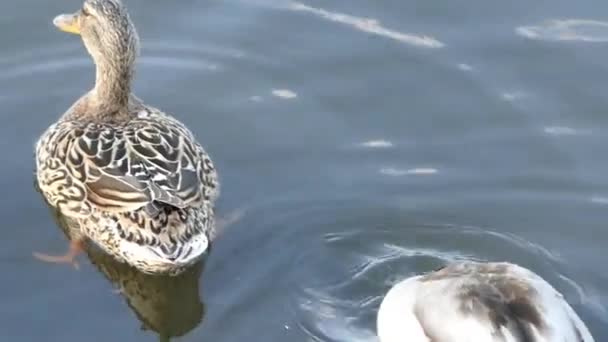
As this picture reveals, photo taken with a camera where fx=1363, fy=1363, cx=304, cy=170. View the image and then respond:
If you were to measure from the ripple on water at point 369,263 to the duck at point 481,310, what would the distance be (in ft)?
1.55

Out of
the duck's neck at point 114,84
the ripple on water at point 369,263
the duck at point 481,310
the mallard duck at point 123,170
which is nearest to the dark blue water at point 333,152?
the ripple on water at point 369,263

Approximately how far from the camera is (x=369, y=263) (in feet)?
23.7

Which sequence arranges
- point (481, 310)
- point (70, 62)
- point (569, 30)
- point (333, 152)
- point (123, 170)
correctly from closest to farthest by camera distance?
point (481, 310) < point (123, 170) < point (333, 152) < point (70, 62) < point (569, 30)

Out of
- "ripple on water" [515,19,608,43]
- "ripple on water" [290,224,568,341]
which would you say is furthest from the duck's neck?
"ripple on water" [515,19,608,43]

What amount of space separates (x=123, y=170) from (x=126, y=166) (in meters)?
0.03

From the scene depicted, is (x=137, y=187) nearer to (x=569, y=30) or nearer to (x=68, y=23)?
(x=68, y=23)

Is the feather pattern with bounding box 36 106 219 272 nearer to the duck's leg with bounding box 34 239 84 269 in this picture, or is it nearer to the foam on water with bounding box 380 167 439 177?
the duck's leg with bounding box 34 239 84 269

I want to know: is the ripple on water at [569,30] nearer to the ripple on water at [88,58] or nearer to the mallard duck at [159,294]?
the ripple on water at [88,58]

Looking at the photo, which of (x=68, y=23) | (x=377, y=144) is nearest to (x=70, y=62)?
(x=68, y=23)

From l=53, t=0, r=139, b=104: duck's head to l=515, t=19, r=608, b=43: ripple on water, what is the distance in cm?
263

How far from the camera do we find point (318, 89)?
8.53 meters

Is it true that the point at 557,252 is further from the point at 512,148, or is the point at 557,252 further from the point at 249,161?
the point at 249,161

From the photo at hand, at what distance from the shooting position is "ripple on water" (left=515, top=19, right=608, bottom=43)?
8.85m

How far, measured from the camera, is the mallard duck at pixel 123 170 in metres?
7.14
